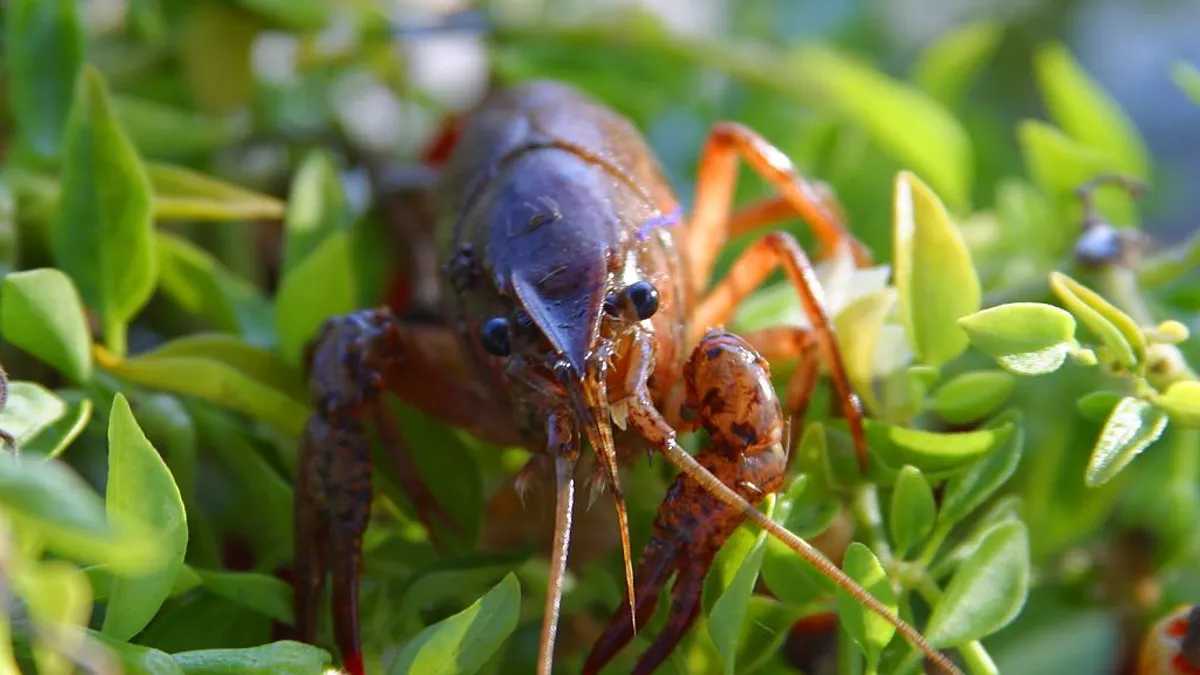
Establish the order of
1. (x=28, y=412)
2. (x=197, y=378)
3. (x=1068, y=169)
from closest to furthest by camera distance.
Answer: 1. (x=28, y=412)
2. (x=197, y=378)
3. (x=1068, y=169)

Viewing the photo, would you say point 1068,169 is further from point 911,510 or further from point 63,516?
point 63,516

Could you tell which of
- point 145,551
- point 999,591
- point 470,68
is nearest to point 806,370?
point 999,591

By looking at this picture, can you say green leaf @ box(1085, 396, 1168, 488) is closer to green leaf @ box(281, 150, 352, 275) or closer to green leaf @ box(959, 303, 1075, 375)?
green leaf @ box(959, 303, 1075, 375)

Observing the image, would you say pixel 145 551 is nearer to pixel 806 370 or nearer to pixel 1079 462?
pixel 806 370

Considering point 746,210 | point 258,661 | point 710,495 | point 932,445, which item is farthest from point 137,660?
point 746,210

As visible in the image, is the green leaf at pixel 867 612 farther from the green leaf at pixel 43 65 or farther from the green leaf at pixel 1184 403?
the green leaf at pixel 43 65
